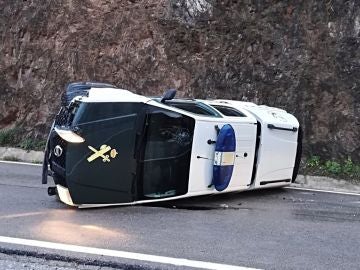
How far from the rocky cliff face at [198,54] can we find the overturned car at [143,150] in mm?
4043

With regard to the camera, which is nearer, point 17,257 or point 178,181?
point 17,257

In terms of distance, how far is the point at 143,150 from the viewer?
6074 millimetres

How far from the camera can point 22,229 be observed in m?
5.36

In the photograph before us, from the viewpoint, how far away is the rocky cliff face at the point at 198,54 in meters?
10.4

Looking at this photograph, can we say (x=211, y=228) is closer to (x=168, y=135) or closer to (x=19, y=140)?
(x=168, y=135)

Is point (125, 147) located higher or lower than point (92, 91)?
lower

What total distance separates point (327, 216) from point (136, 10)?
892 centimetres

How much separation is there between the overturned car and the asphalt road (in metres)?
0.29

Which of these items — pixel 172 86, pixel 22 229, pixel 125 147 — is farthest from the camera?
pixel 172 86

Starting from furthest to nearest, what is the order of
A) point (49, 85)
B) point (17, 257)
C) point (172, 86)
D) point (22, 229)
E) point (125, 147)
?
point (49, 85) → point (172, 86) → point (125, 147) → point (22, 229) → point (17, 257)

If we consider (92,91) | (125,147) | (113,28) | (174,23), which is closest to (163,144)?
(125,147)

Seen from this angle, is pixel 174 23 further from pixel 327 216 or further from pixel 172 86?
pixel 327 216

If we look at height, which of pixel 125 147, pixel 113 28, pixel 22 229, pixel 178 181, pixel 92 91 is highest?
pixel 113 28

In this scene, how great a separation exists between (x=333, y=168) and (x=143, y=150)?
4604 mm
